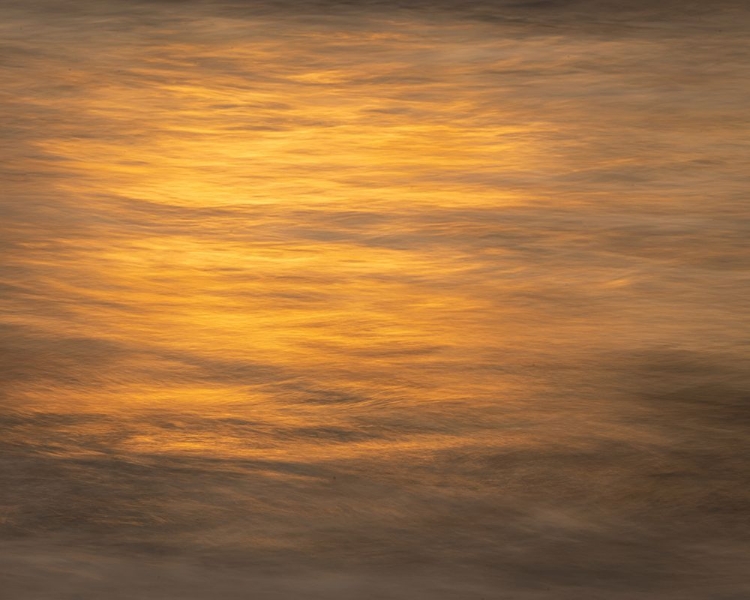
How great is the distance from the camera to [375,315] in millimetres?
2836

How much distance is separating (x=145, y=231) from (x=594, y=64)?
2.08 meters

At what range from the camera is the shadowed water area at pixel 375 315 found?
75.8 inches

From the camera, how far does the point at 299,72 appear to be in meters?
4.82

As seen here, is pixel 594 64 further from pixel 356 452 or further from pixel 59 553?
pixel 59 553

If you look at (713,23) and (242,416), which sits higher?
(713,23)

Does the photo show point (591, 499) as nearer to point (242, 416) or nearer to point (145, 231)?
point (242, 416)

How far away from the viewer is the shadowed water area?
1925 millimetres

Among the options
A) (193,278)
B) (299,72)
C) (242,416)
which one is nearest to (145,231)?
(193,278)

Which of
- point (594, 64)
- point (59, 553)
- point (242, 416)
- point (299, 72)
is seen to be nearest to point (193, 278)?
point (242, 416)

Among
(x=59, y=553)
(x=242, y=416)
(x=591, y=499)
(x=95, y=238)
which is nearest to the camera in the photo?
(x=59, y=553)

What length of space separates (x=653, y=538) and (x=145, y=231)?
1775 mm

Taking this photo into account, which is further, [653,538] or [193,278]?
[193,278]

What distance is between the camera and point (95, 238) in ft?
10.8

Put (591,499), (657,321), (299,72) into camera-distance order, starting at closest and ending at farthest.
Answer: (591,499) → (657,321) → (299,72)
